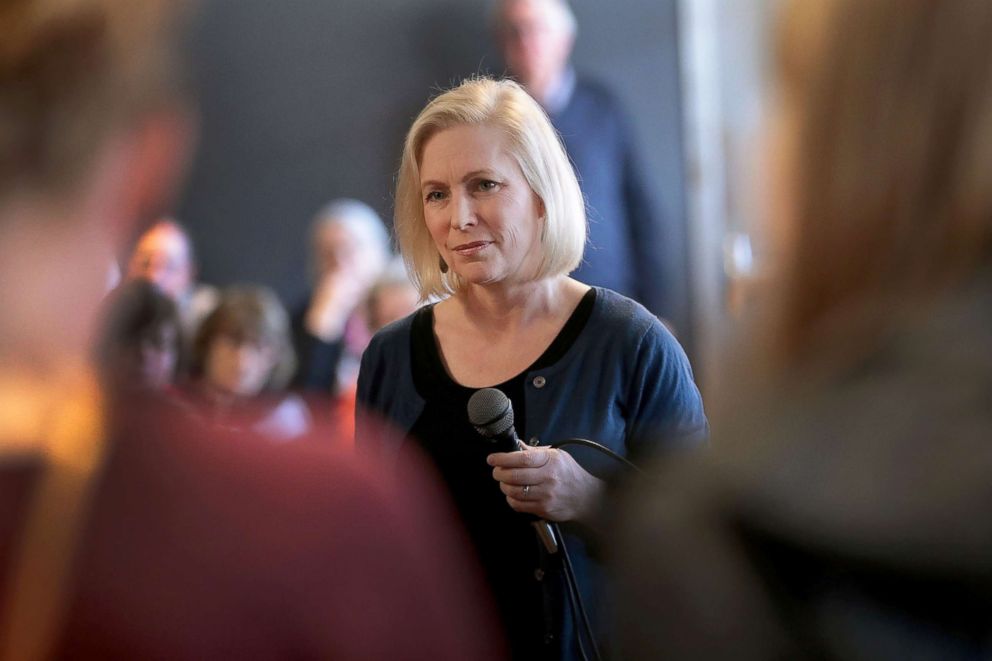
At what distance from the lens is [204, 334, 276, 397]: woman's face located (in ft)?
15.1

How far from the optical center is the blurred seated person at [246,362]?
459cm

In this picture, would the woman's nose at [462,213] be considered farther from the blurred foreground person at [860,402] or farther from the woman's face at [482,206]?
the blurred foreground person at [860,402]

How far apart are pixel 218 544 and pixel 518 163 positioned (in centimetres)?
149

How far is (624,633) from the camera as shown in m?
0.86

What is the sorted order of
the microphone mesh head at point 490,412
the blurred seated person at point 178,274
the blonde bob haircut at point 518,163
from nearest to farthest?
the microphone mesh head at point 490,412
the blonde bob haircut at point 518,163
the blurred seated person at point 178,274

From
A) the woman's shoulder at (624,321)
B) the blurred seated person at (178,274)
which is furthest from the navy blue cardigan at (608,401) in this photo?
the blurred seated person at (178,274)

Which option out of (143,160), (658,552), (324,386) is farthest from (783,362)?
(324,386)

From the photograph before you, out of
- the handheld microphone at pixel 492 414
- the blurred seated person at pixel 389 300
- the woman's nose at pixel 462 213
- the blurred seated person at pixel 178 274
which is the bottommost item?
the handheld microphone at pixel 492 414

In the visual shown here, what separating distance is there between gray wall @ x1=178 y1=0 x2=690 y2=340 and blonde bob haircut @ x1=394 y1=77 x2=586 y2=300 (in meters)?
3.86

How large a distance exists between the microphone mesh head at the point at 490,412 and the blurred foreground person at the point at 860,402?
1071mm

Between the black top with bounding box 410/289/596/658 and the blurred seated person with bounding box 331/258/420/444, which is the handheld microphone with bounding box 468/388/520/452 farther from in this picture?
the blurred seated person with bounding box 331/258/420/444

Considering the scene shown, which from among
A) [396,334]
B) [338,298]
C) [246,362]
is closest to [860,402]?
[396,334]

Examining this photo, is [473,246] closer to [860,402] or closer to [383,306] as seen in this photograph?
[860,402]

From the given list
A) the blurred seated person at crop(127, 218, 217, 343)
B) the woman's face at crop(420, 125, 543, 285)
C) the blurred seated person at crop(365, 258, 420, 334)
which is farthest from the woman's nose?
the blurred seated person at crop(127, 218, 217, 343)
